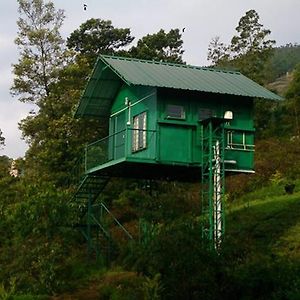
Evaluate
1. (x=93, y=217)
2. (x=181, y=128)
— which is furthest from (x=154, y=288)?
(x=93, y=217)

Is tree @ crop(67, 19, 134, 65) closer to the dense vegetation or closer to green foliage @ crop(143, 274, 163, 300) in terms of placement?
the dense vegetation

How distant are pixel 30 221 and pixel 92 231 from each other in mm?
2907

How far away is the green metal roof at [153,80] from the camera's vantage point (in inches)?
936

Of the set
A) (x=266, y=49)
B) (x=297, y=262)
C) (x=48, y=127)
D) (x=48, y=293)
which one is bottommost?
(x=48, y=293)

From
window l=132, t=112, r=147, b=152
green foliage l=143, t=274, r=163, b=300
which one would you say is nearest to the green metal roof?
window l=132, t=112, r=147, b=152

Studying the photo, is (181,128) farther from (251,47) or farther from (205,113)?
(251,47)

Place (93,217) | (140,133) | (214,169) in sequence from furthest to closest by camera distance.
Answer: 1. (93,217)
2. (140,133)
3. (214,169)

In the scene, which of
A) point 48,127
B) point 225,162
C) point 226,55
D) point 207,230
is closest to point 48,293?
point 207,230

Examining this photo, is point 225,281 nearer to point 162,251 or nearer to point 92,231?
point 162,251

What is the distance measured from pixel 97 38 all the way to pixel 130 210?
714 inches

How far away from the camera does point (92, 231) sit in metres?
29.6

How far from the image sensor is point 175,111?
2392cm

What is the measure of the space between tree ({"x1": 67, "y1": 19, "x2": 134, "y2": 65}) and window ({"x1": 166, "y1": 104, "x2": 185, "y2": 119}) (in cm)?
2332

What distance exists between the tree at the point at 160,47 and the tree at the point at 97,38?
1.22 meters
